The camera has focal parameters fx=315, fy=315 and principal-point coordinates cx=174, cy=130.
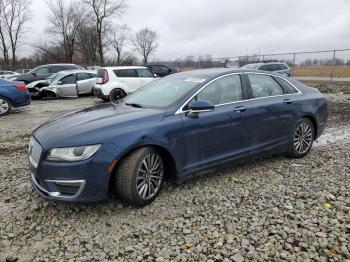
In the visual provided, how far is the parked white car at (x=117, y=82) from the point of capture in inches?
499

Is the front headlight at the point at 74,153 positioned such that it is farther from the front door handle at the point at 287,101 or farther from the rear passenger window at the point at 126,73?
the rear passenger window at the point at 126,73

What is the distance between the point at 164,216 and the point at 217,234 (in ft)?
2.13

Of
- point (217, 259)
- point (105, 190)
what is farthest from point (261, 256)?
point (105, 190)

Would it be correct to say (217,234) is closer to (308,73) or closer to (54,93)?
(54,93)

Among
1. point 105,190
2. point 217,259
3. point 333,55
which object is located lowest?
point 217,259

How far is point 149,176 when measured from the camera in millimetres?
3625

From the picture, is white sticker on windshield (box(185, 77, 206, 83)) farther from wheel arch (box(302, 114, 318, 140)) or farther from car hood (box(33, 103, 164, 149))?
wheel arch (box(302, 114, 318, 140))

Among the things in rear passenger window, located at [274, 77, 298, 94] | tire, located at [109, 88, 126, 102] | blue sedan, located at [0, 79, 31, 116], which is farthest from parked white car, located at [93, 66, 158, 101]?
rear passenger window, located at [274, 77, 298, 94]

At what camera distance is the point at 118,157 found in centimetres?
329

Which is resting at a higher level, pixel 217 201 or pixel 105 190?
pixel 105 190

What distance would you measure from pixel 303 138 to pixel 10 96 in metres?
8.92

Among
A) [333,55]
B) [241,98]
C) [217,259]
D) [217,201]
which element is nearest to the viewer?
[217,259]

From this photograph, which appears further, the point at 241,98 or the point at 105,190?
the point at 241,98

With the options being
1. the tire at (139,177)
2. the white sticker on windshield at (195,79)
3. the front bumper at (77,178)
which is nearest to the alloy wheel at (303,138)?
the white sticker on windshield at (195,79)
